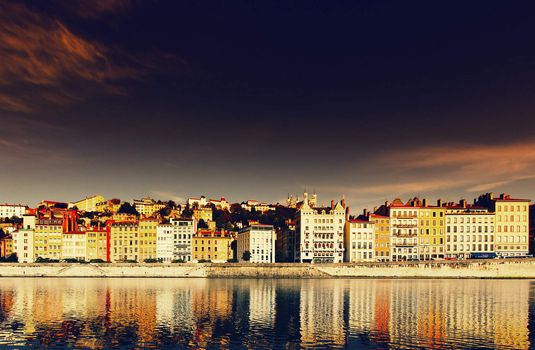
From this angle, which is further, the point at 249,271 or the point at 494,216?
the point at 494,216

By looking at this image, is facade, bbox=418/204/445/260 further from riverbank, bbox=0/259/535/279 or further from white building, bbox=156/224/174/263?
white building, bbox=156/224/174/263

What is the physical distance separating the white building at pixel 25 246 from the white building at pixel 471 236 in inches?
4110

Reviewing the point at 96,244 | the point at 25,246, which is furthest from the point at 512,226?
the point at 25,246

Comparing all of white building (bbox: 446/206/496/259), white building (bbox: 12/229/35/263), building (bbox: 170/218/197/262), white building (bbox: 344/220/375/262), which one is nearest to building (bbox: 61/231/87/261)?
white building (bbox: 12/229/35/263)

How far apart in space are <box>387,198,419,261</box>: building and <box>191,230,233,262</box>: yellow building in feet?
145

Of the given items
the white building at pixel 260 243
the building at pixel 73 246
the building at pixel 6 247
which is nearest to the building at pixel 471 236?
the white building at pixel 260 243

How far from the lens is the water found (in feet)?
158

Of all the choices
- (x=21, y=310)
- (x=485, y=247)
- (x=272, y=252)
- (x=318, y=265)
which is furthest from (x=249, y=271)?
(x=21, y=310)

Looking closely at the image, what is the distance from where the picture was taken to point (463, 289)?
101 metres

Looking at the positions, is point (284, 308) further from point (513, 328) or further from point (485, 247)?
point (485, 247)

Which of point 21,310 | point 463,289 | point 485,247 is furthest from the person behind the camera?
point 485,247

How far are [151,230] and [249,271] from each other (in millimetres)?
40708

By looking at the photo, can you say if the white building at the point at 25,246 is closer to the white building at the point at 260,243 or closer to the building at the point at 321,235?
the white building at the point at 260,243

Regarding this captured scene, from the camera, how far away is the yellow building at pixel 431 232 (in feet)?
504
